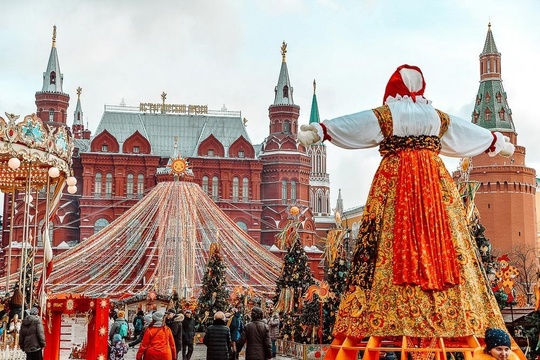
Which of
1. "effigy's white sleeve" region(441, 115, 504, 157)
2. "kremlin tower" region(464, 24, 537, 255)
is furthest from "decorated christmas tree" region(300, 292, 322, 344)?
"kremlin tower" region(464, 24, 537, 255)

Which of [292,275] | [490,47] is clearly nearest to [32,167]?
[292,275]

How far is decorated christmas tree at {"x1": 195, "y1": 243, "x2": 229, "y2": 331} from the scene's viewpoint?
26297 mm

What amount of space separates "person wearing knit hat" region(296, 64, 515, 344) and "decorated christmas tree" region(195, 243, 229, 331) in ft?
64.6

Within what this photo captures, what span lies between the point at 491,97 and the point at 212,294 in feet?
138

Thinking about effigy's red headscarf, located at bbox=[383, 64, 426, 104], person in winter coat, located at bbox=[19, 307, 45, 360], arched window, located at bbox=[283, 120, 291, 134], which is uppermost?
arched window, located at bbox=[283, 120, 291, 134]

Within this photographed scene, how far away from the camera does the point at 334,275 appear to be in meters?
18.4

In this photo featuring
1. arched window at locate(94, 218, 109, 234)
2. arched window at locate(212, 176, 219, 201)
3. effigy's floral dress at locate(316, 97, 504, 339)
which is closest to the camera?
effigy's floral dress at locate(316, 97, 504, 339)

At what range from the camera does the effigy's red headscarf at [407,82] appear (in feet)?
24.1

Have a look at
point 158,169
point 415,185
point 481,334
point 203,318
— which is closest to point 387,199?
point 415,185

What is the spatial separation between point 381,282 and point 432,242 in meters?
0.52

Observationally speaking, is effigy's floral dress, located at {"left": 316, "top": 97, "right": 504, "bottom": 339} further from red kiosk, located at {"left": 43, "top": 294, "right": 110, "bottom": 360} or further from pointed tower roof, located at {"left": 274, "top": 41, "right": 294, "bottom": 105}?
pointed tower roof, located at {"left": 274, "top": 41, "right": 294, "bottom": 105}

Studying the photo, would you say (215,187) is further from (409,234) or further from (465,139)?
(409,234)

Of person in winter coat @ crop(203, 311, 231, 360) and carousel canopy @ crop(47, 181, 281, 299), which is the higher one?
carousel canopy @ crop(47, 181, 281, 299)

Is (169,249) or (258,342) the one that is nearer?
(258,342)
